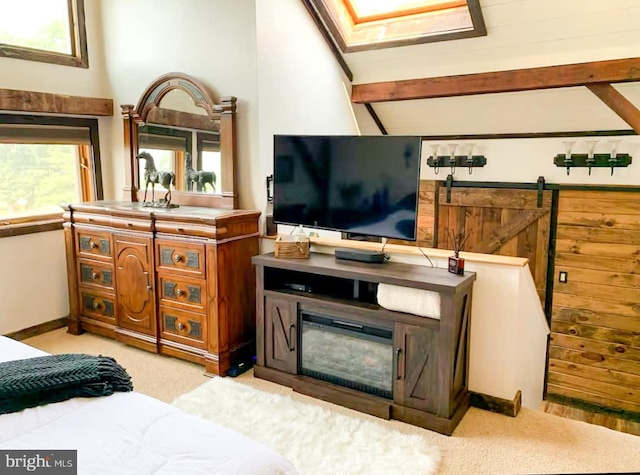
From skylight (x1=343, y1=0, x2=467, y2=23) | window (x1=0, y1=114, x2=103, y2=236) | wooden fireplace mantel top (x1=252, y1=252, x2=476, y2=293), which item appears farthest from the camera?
window (x1=0, y1=114, x2=103, y2=236)

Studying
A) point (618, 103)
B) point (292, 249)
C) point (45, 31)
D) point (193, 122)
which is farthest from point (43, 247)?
point (618, 103)

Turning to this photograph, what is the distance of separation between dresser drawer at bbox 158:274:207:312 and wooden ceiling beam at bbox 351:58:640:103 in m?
2.21

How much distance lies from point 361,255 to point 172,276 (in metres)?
1.31

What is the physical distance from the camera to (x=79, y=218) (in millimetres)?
3887

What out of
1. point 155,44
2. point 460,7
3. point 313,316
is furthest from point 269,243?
point 460,7

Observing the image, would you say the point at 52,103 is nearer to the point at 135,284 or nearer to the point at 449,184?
the point at 135,284

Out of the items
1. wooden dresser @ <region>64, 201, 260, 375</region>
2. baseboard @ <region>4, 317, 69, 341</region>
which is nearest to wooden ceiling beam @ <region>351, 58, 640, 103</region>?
wooden dresser @ <region>64, 201, 260, 375</region>

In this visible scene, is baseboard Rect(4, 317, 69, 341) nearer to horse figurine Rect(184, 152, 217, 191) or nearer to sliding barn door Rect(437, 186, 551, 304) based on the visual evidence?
horse figurine Rect(184, 152, 217, 191)

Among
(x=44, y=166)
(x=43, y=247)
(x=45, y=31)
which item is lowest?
(x=43, y=247)

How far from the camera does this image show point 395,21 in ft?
12.8

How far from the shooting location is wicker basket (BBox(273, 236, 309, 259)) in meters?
3.19

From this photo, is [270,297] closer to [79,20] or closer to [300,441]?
[300,441]

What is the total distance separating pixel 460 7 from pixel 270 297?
244cm

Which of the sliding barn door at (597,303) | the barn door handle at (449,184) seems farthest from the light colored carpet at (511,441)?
the barn door handle at (449,184)
